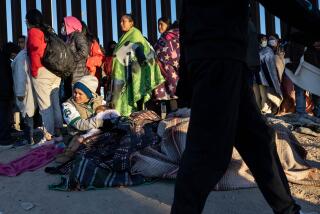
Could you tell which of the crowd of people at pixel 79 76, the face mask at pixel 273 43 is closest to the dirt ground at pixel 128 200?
the crowd of people at pixel 79 76

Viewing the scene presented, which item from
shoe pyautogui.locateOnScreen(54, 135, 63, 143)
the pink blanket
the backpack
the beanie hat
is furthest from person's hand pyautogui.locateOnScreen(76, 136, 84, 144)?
the backpack

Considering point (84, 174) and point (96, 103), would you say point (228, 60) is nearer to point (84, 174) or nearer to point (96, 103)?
point (84, 174)

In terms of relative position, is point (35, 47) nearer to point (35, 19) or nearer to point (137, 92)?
point (35, 19)

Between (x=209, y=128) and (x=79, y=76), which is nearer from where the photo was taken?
Answer: (x=209, y=128)

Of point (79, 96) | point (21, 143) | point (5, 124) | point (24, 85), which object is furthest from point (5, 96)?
point (79, 96)

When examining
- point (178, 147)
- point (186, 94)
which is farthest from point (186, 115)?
point (186, 94)

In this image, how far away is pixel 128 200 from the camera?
8.84ft

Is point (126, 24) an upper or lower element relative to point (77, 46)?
upper

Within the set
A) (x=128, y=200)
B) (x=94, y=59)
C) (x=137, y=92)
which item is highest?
(x=94, y=59)

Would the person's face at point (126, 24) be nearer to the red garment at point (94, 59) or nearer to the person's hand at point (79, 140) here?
the red garment at point (94, 59)

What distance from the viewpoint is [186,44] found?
1.78m

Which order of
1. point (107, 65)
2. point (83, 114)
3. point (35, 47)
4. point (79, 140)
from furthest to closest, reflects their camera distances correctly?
point (107, 65)
point (35, 47)
point (83, 114)
point (79, 140)

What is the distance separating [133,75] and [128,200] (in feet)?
7.87

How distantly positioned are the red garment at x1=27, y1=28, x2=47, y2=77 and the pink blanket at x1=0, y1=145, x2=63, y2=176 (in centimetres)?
88
